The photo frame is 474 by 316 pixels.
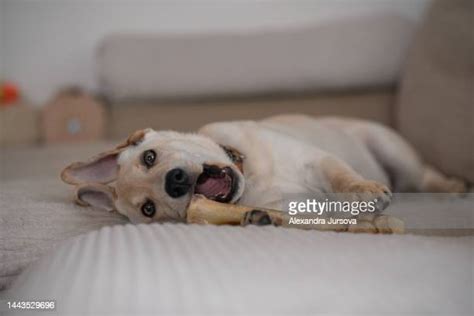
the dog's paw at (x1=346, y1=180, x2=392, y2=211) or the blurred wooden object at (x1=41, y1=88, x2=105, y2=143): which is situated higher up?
the dog's paw at (x1=346, y1=180, x2=392, y2=211)

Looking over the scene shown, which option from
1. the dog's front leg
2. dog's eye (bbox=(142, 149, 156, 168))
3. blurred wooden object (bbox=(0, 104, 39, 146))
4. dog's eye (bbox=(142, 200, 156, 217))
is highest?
dog's eye (bbox=(142, 149, 156, 168))

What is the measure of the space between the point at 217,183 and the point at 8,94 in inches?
93.1

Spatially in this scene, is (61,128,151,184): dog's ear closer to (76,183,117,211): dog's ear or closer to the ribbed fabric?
(76,183,117,211): dog's ear

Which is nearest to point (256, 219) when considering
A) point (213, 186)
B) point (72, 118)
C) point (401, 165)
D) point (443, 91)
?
point (213, 186)

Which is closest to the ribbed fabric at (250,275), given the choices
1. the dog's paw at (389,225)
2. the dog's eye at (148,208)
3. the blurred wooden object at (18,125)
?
the dog's paw at (389,225)

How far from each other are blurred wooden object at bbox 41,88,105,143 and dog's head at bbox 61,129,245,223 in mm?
1603

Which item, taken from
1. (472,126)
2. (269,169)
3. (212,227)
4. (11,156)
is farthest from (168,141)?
(11,156)

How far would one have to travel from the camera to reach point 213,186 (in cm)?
155

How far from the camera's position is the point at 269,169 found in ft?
5.87

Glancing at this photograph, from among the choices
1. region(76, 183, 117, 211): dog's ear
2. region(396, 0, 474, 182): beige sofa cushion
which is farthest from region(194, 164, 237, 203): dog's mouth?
region(396, 0, 474, 182): beige sofa cushion

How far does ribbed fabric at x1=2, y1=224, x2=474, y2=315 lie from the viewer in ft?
3.21

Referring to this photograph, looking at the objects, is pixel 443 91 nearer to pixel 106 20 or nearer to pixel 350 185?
pixel 350 185

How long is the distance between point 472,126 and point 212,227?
1528 millimetres

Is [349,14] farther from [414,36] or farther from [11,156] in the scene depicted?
[11,156]
